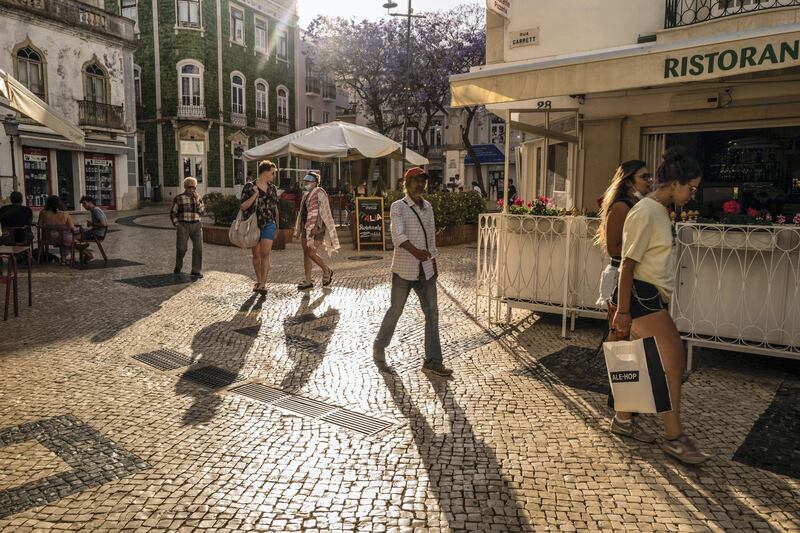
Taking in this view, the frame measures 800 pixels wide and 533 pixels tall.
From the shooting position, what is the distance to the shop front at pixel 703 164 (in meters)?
5.16

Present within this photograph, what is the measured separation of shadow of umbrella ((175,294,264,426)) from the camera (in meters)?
4.46

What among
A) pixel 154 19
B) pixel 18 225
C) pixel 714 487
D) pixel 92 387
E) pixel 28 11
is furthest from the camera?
pixel 154 19

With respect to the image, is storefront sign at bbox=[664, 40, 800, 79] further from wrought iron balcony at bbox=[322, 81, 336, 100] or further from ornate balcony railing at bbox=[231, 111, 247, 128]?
wrought iron balcony at bbox=[322, 81, 336, 100]

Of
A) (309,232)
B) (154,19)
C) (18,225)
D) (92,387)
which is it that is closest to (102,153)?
(154,19)

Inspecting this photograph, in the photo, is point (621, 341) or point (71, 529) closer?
point (71, 529)

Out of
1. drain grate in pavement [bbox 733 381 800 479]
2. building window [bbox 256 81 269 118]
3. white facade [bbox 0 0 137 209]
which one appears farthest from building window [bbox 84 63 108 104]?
drain grate in pavement [bbox 733 381 800 479]

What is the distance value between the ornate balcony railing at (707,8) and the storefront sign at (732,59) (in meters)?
3.43

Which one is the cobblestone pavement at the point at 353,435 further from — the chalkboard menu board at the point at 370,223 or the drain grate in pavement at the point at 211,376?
the chalkboard menu board at the point at 370,223

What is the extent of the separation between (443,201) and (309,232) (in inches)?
246

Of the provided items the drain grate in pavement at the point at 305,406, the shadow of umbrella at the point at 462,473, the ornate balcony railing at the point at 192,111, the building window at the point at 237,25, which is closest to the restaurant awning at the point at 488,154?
the building window at the point at 237,25

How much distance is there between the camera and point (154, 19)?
108 feet

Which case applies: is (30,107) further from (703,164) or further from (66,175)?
(66,175)

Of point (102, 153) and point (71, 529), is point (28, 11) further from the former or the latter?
point (71, 529)

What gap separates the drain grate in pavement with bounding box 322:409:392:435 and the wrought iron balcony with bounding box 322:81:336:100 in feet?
147
